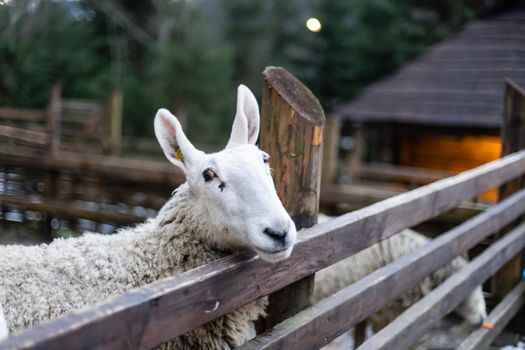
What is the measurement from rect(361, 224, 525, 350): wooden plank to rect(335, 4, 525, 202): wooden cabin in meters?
7.97

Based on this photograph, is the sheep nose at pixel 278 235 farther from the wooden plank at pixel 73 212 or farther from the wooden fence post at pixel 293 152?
the wooden plank at pixel 73 212

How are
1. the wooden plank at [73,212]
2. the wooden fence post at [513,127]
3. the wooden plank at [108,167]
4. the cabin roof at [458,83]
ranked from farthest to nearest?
the cabin roof at [458,83] < the wooden plank at [73,212] < the wooden plank at [108,167] < the wooden fence post at [513,127]

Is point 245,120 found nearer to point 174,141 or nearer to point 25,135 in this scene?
point 174,141

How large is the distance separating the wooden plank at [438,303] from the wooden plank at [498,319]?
314 mm

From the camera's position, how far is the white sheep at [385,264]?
3727 mm

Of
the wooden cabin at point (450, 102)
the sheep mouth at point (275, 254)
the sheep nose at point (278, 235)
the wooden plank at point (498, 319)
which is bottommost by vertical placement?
the wooden plank at point (498, 319)

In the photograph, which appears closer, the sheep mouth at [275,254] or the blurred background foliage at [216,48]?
the sheep mouth at [275,254]

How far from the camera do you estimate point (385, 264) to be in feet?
12.7

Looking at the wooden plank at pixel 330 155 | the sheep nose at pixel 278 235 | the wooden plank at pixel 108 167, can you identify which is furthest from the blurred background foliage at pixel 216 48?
the sheep nose at pixel 278 235

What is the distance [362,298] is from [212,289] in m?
1.01

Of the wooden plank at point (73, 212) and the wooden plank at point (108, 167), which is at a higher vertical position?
the wooden plank at point (108, 167)

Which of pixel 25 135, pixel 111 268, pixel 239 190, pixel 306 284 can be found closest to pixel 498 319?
pixel 306 284

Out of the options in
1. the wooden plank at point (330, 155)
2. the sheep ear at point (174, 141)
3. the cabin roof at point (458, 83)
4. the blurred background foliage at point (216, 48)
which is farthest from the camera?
the blurred background foliage at point (216, 48)

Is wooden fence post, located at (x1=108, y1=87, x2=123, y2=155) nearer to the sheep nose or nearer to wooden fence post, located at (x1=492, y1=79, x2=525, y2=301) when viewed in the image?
wooden fence post, located at (x1=492, y1=79, x2=525, y2=301)
